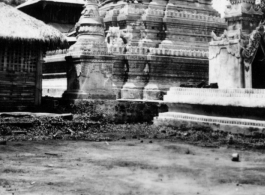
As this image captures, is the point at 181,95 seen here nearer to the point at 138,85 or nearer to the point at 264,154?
the point at 264,154

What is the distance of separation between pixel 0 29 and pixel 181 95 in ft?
20.1

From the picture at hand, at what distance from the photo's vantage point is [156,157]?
9.13 metres

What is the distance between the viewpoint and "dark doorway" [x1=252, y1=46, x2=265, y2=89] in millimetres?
15078

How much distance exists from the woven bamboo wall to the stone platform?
4427 mm

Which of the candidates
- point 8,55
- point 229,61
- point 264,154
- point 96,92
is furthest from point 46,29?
point 264,154

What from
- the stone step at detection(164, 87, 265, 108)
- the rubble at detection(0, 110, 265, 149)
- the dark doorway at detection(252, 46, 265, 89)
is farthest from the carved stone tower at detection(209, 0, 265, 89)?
the rubble at detection(0, 110, 265, 149)

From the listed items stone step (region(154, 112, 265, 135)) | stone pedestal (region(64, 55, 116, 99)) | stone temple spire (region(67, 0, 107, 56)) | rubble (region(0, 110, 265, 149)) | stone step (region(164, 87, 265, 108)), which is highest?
stone temple spire (region(67, 0, 107, 56))

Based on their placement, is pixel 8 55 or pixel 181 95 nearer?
pixel 181 95

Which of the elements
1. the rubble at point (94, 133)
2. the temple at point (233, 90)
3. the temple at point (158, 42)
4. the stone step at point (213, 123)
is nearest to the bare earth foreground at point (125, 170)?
the rubble at point (94, 133)

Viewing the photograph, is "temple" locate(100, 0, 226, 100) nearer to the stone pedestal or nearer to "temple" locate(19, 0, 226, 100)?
"temple" locate(19, 0, 226, 100)

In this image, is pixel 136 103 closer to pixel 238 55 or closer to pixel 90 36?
pixel 90 36

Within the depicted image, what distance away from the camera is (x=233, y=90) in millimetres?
12266

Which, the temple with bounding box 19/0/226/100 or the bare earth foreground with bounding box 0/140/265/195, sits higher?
the temple with bounding box 19/0/226/100

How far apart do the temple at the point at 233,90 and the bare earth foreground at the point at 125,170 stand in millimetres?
1863
